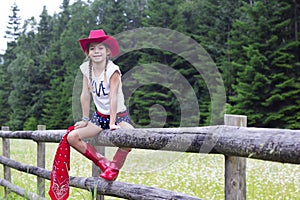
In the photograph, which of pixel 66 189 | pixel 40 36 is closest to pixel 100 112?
pixel 66 189

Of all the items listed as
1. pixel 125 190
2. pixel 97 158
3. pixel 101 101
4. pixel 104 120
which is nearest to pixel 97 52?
pixel 101 101

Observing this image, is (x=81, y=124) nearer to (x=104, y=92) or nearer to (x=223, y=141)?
(x=104, y=92)

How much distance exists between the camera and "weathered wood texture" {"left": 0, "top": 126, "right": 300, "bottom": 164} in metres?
2.12

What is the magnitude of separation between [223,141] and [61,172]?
6.21 feet

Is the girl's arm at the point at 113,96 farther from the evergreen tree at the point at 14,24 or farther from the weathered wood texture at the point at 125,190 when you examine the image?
the evergreen tree at the point at 14,24

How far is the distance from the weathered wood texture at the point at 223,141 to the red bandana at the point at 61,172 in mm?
474

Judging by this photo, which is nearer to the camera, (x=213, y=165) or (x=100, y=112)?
(x=100, y=112)

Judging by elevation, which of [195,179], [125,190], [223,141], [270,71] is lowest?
[195,179]

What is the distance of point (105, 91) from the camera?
370cm

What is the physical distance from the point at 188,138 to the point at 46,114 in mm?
40503

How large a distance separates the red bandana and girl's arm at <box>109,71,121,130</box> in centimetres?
43

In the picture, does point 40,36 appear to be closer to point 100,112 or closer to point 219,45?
point 219,45

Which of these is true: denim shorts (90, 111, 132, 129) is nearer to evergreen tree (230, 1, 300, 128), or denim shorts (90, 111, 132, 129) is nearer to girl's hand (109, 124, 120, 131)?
girl's hand (109, 124, 120, 131)

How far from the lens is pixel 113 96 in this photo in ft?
11.8
